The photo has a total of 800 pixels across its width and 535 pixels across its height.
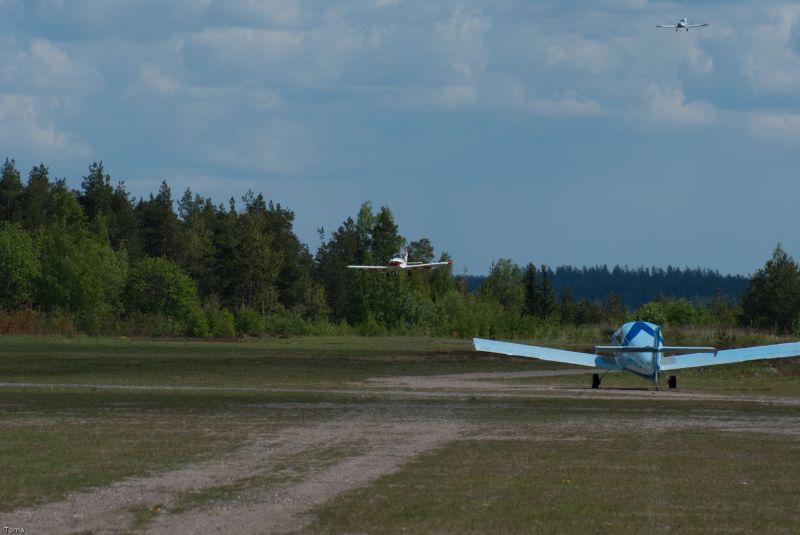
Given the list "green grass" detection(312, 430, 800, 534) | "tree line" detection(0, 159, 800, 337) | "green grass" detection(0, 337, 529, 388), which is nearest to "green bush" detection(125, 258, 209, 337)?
"tree line" detection(0, 159, 800, 337)

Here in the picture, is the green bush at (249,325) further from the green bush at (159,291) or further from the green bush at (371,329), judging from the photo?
the green bush at (159,291)

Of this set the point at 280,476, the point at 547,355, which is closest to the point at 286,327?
the point at 547,355

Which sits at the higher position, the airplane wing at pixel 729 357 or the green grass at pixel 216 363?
the airplane wing at pixel 729 357

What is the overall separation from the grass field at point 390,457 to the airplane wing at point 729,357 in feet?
3.22

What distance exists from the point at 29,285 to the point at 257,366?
66722mm

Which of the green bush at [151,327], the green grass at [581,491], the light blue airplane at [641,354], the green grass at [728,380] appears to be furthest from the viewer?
the green bush at [151,327]

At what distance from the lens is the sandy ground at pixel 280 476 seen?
12406 mm

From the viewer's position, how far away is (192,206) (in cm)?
19838

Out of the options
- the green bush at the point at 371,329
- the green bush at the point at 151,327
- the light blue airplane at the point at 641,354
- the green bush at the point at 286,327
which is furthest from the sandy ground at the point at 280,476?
the green bush at the point at 371,329

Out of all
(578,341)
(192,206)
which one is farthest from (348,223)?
(578,341)

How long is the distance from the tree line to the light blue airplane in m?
44.9

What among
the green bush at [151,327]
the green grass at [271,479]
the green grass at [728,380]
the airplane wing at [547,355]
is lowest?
the green grass at [271,479]

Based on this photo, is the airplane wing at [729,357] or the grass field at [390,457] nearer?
the grass field at [390,457]

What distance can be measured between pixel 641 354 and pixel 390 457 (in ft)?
63.0
